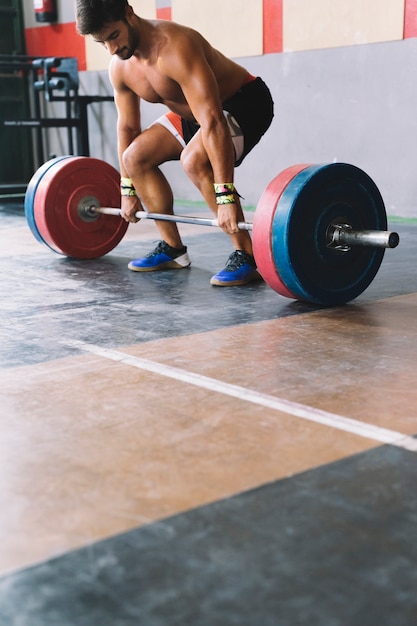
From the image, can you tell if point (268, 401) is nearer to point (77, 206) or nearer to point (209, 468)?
point (209, 468)

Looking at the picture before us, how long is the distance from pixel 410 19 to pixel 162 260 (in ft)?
8.13

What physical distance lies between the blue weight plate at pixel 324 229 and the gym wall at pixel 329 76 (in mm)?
2483

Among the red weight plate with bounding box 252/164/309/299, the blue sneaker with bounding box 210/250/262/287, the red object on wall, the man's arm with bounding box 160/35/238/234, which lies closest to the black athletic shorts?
the man's arm with bounding box 160/35/238/234

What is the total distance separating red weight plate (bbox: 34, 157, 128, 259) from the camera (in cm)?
355

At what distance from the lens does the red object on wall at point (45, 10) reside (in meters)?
7.23

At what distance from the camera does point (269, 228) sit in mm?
2451

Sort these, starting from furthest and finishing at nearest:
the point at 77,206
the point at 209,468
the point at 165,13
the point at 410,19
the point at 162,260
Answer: the point at 165,13
the point at 410,19
the point at 77,206
the point at 162,260
the point at 209,468

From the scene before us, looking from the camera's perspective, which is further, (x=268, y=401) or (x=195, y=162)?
(x=195, y=162)

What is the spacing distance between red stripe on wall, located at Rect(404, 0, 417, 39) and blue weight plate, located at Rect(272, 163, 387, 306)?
2565mm

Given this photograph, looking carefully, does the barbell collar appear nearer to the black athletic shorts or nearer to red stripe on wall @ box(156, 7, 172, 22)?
the black athletic shorts

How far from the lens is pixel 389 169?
16.5 ft

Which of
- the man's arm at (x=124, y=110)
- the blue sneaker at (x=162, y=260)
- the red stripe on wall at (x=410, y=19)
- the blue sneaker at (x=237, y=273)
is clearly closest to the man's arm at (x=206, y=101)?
the blue sneaker at (x=237, y=273)

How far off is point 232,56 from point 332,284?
3.77m

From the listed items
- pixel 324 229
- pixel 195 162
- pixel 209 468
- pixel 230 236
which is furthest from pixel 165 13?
pixel 209 468
